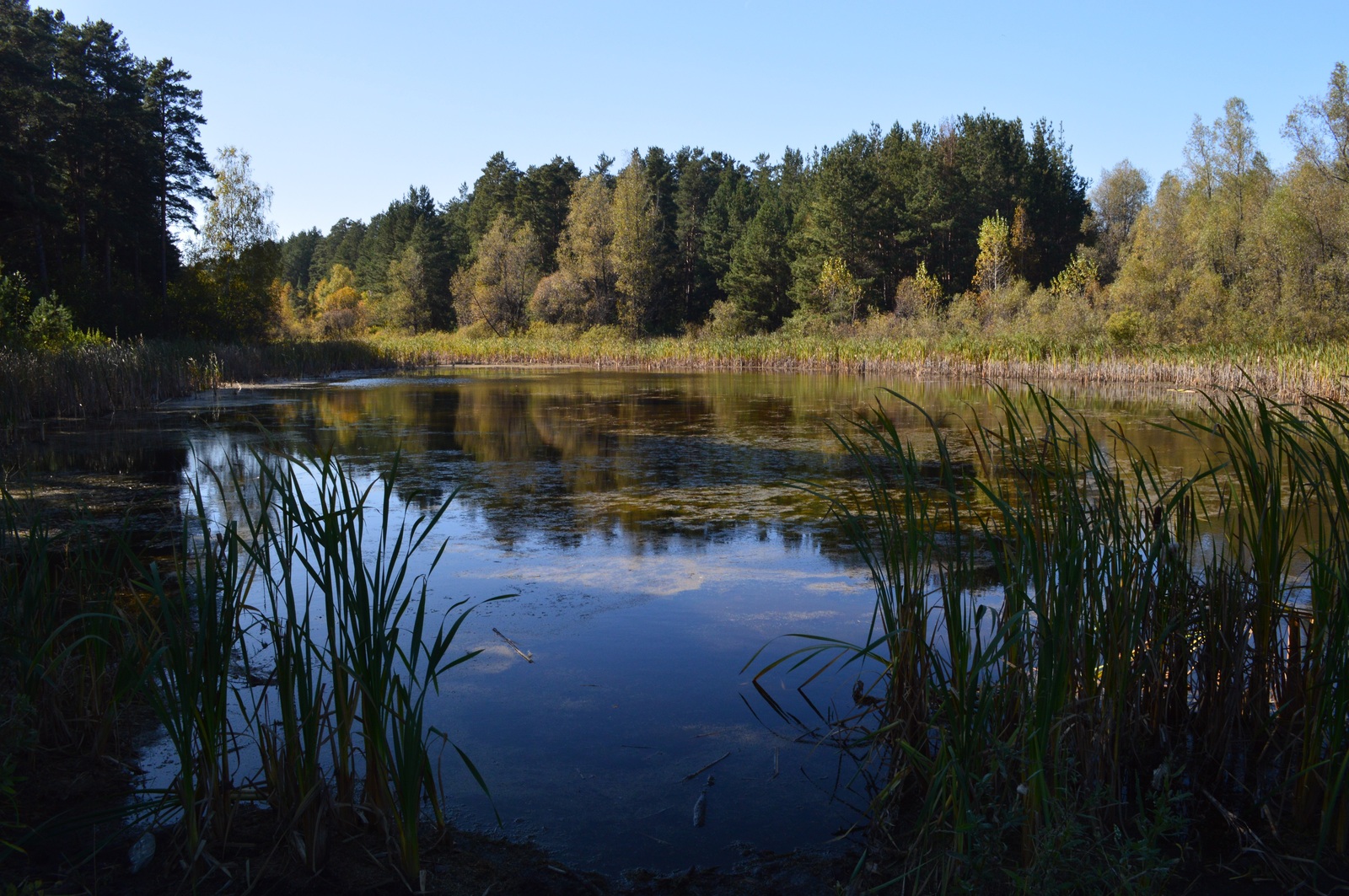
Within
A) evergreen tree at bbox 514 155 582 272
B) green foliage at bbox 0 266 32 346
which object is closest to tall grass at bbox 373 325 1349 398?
green foliage at bbox 0 266 32 346

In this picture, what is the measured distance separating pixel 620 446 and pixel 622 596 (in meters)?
5.89

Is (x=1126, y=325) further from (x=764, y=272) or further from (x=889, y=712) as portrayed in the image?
(x=889, y=712)

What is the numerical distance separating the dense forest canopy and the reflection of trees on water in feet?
19.0

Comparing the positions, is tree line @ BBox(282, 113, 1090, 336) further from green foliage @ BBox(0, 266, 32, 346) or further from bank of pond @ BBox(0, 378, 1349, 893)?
bank of pond @ BBox(0, 378, 1349, 893)

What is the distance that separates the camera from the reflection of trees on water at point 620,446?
21.7 ft

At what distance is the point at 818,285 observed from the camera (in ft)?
132

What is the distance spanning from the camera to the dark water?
8.56 feet

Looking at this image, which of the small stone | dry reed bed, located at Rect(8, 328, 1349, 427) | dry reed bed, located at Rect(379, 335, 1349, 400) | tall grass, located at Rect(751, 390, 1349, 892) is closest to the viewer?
tall grass, located at Rect(751, 390, 1349, 892)

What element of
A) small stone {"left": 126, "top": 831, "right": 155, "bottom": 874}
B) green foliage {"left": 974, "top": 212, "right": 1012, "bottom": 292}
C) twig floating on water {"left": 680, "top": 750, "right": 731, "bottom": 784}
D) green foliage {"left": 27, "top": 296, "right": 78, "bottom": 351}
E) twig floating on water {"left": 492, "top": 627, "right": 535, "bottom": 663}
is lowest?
twig floating on water {"left": 680, "top": 750, "right": 731, "bottom": 784}

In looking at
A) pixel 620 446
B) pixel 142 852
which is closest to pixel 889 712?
pixel 142 852

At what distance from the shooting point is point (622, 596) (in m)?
4.71

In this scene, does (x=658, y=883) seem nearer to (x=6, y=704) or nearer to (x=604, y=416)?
(x=6, y=704)

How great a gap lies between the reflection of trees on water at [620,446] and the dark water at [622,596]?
0.16 feet

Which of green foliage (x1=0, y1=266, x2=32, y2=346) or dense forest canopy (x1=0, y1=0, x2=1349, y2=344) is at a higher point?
dense forest canopy (x1=0, y1=0, x2=1349, y2=344)
